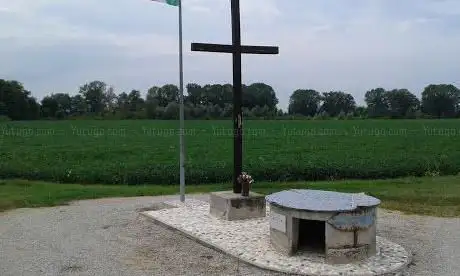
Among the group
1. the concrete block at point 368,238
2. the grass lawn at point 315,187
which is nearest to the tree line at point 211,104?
the grass lawn at point 315,187

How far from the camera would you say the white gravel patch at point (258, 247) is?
6.71 metres

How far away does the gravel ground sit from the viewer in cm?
685

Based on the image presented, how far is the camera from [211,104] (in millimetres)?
93625

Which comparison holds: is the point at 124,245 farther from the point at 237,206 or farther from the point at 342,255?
the point at 342,255

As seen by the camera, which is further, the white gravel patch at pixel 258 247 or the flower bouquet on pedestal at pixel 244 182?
the flower bouquet on pedestal at pixel 244 182

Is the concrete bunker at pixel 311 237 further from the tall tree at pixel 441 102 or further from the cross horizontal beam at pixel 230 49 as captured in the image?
the tall tree at pixel 441 102

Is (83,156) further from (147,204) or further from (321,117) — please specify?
(321,117)

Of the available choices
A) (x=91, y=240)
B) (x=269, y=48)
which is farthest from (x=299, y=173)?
(x=91, y=240)

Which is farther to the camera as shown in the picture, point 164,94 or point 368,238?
point 164,94

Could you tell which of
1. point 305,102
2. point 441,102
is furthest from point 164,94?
Answer: point 441,102

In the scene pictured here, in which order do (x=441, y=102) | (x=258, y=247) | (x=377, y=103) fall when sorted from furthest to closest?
1. (x=377, y=103)
2. (x=441, y=102)
3. (x=258, y=247)

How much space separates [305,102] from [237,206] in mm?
111324

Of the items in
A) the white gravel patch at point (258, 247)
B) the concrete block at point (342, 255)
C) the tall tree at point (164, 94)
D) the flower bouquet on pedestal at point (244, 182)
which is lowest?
the white gravel patch at point (258, 247)

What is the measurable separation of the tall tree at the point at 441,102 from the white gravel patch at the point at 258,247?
114 metres
